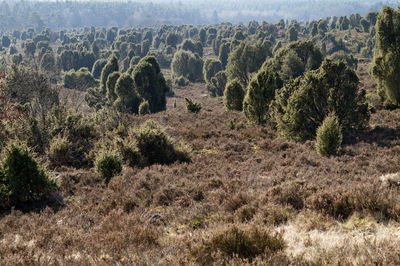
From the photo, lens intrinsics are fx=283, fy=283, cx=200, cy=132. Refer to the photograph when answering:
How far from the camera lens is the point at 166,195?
1038 centimetres

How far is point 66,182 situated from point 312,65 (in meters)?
42.5

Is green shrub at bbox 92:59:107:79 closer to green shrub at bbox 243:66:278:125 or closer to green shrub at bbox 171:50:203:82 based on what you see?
green shrub at bbox 171:50:203:82

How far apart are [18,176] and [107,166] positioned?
3.81 m

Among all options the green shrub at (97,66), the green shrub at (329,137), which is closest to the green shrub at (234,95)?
the green shrub at (329,137)

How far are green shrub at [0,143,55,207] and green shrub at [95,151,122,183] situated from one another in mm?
2904

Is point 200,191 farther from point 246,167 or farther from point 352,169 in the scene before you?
point 352,169

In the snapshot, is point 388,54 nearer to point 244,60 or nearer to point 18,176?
point 18,176

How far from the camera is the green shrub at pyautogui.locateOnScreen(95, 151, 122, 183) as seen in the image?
1292 centimetres

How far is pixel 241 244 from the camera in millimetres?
4988

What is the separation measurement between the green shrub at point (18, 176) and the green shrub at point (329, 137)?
1334 cm

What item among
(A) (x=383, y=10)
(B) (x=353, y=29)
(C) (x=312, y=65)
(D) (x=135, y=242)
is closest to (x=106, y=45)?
(B) (x=353, y=29)

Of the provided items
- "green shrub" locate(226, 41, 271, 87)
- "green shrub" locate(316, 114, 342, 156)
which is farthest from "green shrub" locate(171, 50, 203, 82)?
"green shrub" locate(316, 114, 342, 156)

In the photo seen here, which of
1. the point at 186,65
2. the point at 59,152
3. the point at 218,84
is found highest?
the point at 59,152

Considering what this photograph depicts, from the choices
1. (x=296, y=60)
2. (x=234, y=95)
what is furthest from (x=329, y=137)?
(x=296, y=60)
